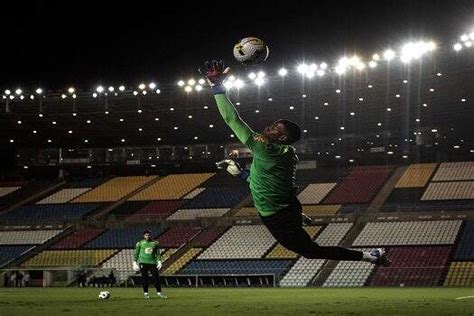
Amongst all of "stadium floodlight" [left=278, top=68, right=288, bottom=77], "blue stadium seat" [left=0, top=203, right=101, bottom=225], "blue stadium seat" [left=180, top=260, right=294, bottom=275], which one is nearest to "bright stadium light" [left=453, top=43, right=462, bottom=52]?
"stadium floodlight" [left=278, top=68, right=288, bottom=77]

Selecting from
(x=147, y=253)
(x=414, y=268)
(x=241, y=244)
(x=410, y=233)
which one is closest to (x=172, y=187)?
(x=241, y=244)

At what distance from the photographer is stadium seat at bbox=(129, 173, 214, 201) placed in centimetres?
5006

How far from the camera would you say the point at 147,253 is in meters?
19.3

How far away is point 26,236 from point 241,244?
54.9ft

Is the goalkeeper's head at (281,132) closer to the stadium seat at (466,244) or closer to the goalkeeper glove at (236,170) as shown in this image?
the goalkeeper glove at (236,170)

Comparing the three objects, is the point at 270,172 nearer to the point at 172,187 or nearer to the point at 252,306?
the point at 252,306

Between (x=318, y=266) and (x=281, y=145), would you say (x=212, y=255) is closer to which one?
(x=318, y=266)

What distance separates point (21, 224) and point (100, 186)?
8.92 m

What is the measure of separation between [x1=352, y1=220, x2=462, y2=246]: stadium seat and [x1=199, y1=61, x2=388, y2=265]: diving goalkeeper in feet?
90.0

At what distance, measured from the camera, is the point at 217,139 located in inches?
2159

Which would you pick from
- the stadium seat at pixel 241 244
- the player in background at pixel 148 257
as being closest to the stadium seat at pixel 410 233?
the stadium seat at pixel 241 244

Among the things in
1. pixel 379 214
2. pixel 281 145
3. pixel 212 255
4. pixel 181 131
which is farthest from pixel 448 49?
pixel 281 145

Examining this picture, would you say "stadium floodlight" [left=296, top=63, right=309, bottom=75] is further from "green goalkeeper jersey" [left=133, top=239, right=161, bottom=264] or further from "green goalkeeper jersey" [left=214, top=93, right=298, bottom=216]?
"green goalkeeper jersey" [left=214, top=93, right=298, bottom=216]

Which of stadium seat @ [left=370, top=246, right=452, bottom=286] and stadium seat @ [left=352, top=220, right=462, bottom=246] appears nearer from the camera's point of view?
stadium seat @ [left=370, top=246, right=452, bottom=286]
